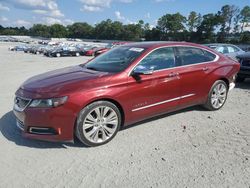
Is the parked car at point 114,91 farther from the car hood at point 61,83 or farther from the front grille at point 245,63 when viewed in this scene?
the front grille at point 245,63

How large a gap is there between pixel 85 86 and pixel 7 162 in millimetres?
1529

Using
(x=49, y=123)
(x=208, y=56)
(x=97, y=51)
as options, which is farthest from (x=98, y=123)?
(x=97, y=51)

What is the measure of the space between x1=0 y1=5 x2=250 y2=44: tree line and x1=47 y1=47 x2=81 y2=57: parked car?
52185 millimetres

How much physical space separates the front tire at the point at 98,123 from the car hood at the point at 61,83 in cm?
35

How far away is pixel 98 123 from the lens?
4332mm

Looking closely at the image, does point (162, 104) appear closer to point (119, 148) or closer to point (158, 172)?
point (119, 148)

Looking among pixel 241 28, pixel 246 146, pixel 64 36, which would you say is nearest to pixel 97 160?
pixel 246 146

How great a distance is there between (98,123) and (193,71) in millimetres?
2268

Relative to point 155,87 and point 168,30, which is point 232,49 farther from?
point 168,30

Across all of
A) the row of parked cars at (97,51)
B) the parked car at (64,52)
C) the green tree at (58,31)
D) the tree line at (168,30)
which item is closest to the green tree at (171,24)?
the tree line at (168,30)

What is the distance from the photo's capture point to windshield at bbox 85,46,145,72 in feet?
15.6

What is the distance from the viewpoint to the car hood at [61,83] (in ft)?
13.4

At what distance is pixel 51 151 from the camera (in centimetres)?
417

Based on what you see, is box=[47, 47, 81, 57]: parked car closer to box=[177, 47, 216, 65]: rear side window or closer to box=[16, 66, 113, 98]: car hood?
box=[177, 47, 216, 65]: rear side window
